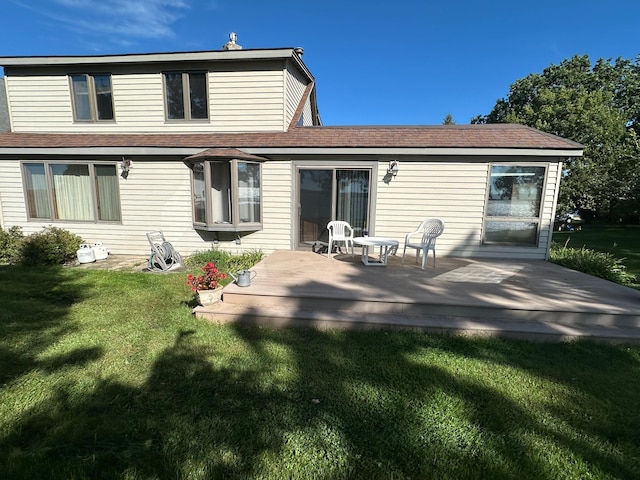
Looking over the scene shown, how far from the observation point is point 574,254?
6.39 m

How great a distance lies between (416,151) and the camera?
20.5 feet

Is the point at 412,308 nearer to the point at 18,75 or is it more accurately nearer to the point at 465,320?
the point at 465,320

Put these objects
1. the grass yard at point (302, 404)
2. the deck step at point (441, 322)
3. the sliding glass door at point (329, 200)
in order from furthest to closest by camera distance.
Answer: the sliding glass door at point (329, 200) → the deck step at point (441, 322) → the grass yard at point (302, 404)

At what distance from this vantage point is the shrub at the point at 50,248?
20.3ft

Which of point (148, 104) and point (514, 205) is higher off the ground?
point (148, 104)

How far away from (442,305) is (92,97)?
916 cm

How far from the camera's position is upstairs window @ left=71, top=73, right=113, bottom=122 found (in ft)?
24.1

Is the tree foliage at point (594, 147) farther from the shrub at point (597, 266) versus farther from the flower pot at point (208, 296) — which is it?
the flower pot at point (208, 296)

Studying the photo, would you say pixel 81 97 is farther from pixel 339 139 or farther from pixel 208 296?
pixel 208 296

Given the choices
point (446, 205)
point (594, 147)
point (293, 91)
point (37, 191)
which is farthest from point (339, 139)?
point (594, 147)

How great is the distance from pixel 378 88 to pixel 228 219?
16.7 meters

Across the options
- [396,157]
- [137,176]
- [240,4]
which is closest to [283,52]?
[396,157]

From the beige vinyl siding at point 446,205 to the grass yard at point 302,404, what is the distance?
359 cm

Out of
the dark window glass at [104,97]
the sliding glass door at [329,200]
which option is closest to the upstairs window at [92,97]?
the dark window glass at [104,97]
